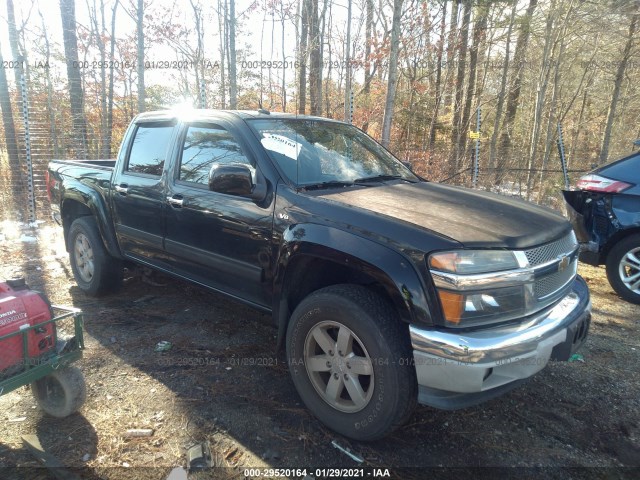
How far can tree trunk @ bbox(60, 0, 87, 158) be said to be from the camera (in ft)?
32.8

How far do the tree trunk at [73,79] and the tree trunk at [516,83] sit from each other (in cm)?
1139

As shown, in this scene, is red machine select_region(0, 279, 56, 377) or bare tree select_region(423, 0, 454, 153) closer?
red machine select_region(0, 279, 56, 377)

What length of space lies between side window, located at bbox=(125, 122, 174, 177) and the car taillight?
14.3ft

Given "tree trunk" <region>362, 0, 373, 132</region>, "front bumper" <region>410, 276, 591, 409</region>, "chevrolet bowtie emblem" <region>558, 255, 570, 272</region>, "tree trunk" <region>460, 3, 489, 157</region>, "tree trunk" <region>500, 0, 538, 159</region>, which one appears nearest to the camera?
"front bumper" <region>410, 276, 591, 409</region>

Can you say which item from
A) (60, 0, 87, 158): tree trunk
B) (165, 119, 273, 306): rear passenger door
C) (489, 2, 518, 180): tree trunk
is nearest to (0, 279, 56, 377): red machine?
(165, 119, 273, 306): rear passenger door

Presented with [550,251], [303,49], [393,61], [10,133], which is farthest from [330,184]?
[303,49]

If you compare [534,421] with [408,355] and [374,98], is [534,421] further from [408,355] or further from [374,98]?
[374,98]

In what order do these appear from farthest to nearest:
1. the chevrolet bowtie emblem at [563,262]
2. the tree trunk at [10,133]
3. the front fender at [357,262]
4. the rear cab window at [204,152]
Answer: the tree trunk at [10,133] < the rear cab window at [204,152] < the chevrolet bowtie emblem at [563,262] < the front fender at [357,262]

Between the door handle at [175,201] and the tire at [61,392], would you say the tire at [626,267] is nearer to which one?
the door handle at [175,201]

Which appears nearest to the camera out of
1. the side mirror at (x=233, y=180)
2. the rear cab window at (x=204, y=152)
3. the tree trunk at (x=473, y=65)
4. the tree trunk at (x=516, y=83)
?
the side mirror at (x=233, y=180)

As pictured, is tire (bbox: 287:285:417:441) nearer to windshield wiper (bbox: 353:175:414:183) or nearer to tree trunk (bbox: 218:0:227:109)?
windshield wiper (bbox: 353:175:414:183)

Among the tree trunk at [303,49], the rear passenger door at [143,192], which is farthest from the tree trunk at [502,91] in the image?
the rear passenger door at [143,192]

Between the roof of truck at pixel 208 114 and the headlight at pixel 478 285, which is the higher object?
the roof of truck at pixel 208 114

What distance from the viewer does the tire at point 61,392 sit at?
258 centimetres
